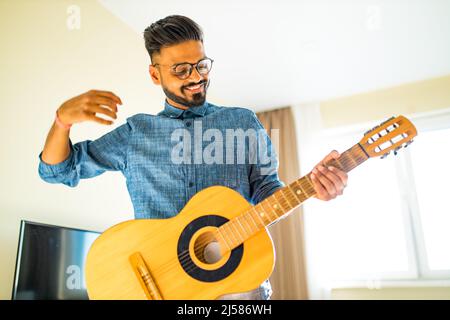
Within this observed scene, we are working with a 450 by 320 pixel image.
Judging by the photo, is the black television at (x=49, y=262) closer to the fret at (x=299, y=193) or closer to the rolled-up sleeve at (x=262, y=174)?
the rolled-up sleeve at (x=262, y=174)

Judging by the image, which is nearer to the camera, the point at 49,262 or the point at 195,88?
the point at 195,88

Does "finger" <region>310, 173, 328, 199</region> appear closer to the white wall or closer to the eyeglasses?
the eyeglasses

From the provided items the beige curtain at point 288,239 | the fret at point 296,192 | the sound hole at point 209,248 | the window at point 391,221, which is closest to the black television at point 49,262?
the sound hole at point 209,248

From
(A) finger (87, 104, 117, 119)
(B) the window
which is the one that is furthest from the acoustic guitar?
(B) the window

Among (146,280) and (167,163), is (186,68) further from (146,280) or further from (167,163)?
(146,280)

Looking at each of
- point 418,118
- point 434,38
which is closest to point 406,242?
point 418,118

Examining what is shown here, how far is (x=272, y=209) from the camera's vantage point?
75cm

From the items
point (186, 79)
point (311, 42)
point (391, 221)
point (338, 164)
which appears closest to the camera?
point (338, 164)

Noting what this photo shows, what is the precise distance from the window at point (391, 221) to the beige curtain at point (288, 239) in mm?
101

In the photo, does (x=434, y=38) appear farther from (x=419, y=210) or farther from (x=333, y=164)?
(x=333, y=164)

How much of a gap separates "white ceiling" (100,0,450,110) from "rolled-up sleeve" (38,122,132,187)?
5.60 ft

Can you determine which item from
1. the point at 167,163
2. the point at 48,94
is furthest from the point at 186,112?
the point at 48,94

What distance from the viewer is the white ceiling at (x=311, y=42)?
7.94ft

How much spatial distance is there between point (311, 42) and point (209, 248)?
245 centimetres
